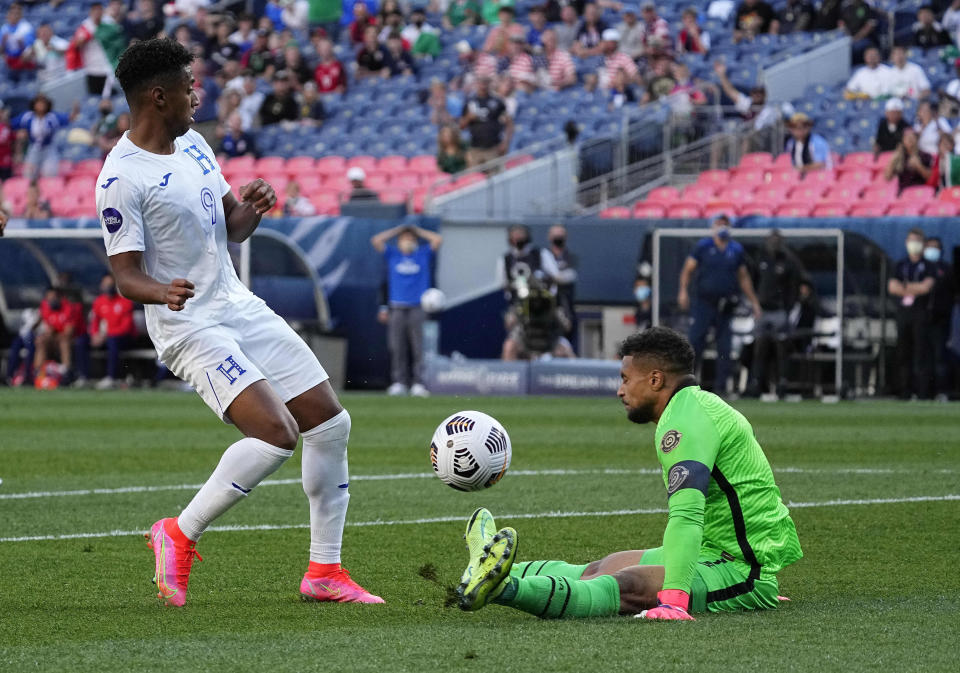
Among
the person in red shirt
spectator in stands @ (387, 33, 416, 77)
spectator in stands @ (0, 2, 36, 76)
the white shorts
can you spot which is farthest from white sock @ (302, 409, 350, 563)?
spectator in stands @ (0, 2, 36, 76)

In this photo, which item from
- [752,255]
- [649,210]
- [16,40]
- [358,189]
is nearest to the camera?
[752,255]

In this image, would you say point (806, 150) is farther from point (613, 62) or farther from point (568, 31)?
point (568, 31)

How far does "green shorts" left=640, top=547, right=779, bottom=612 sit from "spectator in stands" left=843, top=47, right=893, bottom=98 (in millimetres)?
17629

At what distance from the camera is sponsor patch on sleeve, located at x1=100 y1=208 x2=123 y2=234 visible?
554cm

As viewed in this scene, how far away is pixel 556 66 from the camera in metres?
24.9

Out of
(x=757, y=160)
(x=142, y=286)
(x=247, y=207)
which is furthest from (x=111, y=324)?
(x=142, y=286)

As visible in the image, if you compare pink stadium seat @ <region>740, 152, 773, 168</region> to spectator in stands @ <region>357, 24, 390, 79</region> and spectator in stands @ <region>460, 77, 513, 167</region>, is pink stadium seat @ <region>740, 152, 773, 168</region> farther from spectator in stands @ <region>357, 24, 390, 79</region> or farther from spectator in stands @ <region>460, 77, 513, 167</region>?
spectator in stands @ <region>357, 24, 390, 79</region>

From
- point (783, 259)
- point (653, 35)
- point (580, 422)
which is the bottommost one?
point (580, 422)

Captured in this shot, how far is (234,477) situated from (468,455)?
2.84 ft

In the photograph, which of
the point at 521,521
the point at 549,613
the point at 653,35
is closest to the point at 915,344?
the point at 653,35

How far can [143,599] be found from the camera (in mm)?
5797

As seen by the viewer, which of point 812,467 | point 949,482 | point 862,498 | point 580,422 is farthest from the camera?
point 580,422

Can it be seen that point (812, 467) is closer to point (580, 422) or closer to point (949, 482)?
point (949, 482)

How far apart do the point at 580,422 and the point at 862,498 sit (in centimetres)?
646
